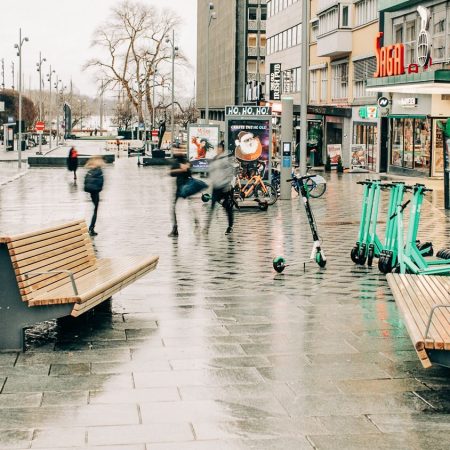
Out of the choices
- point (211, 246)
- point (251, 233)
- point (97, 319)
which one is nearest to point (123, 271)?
point (97, 319)

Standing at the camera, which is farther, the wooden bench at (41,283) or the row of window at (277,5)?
the row of window at (277,5)

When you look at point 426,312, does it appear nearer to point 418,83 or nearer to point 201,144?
point 418,83

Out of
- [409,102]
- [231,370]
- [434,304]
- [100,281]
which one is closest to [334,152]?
[409,102]

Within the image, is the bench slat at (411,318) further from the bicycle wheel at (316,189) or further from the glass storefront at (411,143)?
the glass storefront at (411,143)

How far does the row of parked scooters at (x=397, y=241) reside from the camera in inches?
452

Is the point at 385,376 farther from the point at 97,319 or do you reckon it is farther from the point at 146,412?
the point at 97,319

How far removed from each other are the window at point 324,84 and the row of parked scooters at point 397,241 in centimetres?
4669

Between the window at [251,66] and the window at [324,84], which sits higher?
the window at [251,66]

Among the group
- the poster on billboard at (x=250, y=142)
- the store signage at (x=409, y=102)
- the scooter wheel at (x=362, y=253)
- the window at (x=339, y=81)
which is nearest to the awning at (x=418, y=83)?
the store signage at (x=409, y=102)

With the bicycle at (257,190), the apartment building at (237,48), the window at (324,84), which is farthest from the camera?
the apartment building at (237,48)

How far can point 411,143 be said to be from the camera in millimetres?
43500

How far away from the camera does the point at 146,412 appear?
6.42 m

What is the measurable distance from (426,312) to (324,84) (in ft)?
179

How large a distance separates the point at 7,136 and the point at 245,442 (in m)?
72.9
